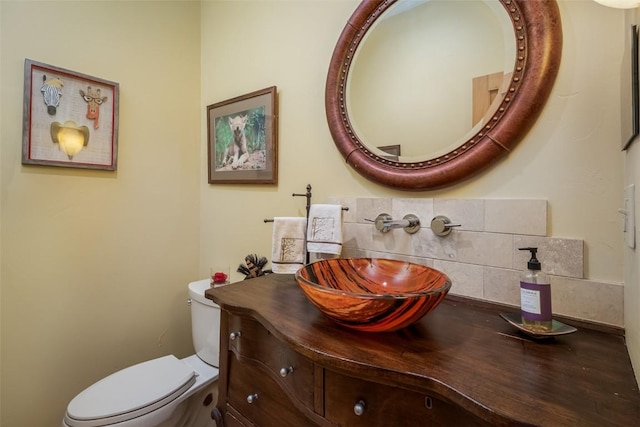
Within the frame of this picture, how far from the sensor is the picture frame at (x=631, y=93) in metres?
0.56

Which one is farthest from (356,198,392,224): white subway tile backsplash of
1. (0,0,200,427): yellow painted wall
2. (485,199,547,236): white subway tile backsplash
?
(0,0,200,427): yellow painted wall

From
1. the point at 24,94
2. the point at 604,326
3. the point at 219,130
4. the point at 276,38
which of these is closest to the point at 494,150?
the point at 604,326

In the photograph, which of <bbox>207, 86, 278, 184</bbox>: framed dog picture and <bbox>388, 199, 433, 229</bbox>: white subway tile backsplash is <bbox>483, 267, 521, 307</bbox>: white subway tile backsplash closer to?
<bbox>388, 199, 433, 229</bbox>: white subway tile backsplash

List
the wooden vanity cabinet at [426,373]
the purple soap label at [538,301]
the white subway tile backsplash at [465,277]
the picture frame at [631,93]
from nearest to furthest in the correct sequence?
1. the wooden vanity cabinet at [426,373]
2. the picture frame at [631,93]
3. the purple soap label at [538,301]
4. the white subway tile backsplash at [465,277]

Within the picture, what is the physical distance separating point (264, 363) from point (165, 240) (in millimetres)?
1213

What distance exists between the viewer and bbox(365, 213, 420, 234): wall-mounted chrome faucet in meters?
1.02

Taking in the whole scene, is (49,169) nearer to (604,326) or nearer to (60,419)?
(60,419)

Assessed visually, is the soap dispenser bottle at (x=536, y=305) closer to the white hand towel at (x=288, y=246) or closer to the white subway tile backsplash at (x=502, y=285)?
the white subway tile backsplash at (x=502, y=285)

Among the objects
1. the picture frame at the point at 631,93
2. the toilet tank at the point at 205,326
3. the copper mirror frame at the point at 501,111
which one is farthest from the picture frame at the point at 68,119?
the picture frame at the point at 631,93

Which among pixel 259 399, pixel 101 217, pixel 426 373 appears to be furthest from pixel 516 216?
pixel 101 217

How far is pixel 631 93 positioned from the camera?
1.94ft

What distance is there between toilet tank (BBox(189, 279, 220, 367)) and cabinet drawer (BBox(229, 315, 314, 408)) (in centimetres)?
56

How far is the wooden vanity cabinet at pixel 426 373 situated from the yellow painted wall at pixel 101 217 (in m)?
1.00

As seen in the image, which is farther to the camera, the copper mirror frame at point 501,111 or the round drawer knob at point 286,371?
the copper mirror frame at point 501,111
